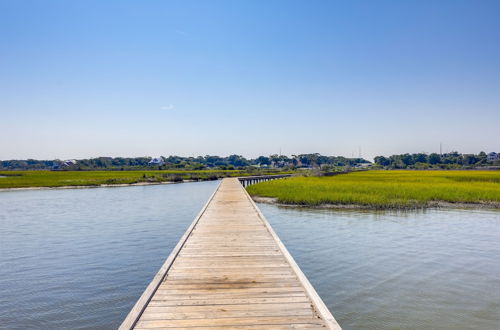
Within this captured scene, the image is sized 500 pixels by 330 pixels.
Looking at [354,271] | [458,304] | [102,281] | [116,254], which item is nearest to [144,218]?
[116,254]

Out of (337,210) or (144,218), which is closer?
(144,218)

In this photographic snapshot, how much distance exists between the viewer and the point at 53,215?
2105cm

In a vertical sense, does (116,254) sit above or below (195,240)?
below

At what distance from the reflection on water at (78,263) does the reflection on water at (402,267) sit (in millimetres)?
4994

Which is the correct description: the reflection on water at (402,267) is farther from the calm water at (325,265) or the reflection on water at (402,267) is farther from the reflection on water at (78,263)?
the reflection on water at (78,263)

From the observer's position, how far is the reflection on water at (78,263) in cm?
745

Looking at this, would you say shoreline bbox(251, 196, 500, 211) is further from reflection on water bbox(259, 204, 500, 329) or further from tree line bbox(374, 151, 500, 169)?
tree line bbox(374, 151, 500, 169)

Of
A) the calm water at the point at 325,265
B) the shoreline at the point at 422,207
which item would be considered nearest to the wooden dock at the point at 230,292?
the calm water at the point at 325,265

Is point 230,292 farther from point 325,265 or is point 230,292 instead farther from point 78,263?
point 78,263

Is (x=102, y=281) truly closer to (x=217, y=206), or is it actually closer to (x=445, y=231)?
(x=217, y=206)

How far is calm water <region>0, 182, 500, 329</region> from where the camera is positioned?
7.41 meters

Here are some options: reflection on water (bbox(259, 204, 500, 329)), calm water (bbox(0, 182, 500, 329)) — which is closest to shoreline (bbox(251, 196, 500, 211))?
calm water (bbox(0, 182, 500, 329))

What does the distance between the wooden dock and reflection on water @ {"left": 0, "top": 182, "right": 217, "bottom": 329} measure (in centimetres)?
204

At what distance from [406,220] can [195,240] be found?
44.1 ft
